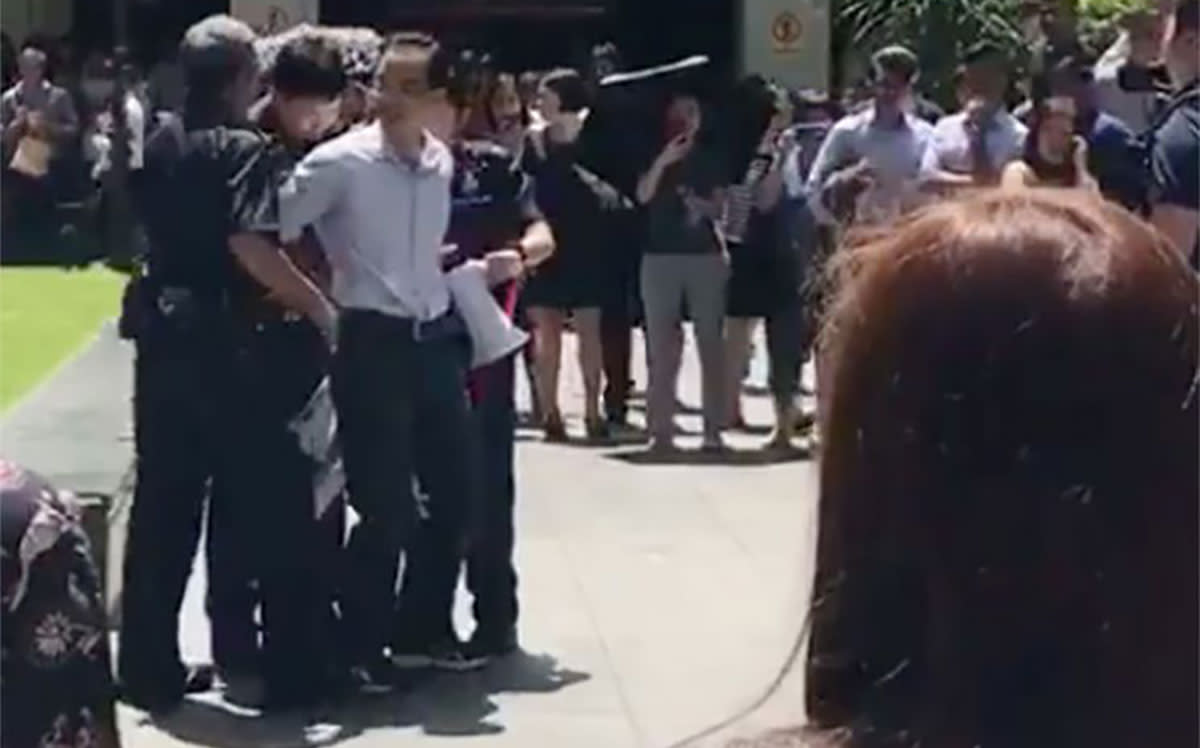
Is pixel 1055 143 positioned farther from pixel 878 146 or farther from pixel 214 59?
pixel 214 59

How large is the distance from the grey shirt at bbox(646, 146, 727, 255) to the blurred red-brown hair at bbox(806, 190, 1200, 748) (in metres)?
11.7

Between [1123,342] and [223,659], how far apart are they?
6.48 meters

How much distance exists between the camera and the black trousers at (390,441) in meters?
8.02

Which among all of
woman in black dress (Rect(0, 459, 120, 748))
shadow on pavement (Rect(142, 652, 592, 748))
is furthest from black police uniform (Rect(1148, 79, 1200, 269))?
woman in black dress (Rect(0, 459, 120, 748))

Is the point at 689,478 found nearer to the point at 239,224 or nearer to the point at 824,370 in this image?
the point at 239,224

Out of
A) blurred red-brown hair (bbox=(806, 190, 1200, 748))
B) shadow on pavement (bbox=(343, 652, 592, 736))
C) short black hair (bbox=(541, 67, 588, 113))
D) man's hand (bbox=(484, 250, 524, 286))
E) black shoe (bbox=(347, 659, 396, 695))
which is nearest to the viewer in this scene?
blurred red-brown hair (bbox=(806, 190, 1200, 748))

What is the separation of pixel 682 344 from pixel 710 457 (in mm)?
673

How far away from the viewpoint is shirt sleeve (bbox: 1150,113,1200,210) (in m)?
7.89

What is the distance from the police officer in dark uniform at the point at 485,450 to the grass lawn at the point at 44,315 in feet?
19.2

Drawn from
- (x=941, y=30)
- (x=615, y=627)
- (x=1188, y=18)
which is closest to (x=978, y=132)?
(x=615, y=627)

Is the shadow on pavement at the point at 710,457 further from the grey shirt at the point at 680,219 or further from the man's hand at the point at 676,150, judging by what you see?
the man's hand at the point at 676,150

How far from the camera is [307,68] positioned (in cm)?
798

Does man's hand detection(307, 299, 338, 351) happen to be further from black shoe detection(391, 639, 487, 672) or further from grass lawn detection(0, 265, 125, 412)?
Answer: grass lawn detection(0, 265, 125, 412)

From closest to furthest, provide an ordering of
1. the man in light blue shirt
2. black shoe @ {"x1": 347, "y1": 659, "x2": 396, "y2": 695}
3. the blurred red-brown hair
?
1. the blurred red-brown hair
2. black shoe @ {"x1": 347, "y1": 659, "x2": 396, "y2": 695}
3. the man in light blue shirt
